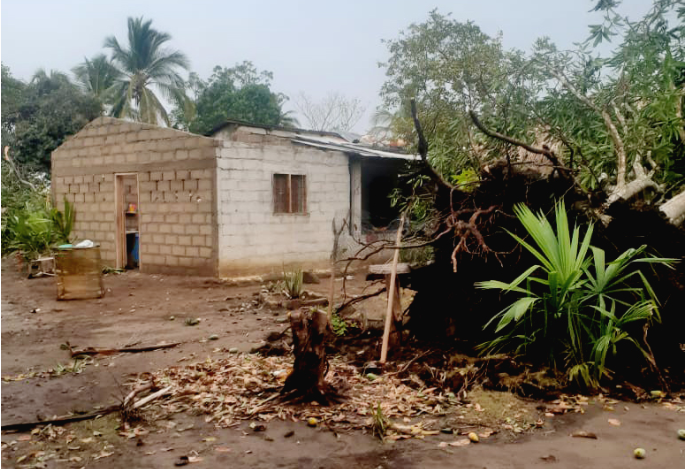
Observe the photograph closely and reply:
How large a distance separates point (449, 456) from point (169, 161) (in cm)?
966

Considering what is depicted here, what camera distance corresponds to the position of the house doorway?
13.0 metres

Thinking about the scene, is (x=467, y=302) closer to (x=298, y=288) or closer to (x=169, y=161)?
(x=298, y=288)

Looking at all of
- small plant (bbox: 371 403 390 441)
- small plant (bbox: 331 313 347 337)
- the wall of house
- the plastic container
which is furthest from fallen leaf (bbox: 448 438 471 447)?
the wall of house

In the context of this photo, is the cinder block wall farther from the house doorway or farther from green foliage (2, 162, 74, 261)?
green foliage (2, 162, 74, 261)

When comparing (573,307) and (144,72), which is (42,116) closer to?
(144,72)

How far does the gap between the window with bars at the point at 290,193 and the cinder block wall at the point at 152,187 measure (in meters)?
1.52

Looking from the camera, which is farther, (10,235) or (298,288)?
(10,235)

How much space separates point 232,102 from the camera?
A: 24719mm

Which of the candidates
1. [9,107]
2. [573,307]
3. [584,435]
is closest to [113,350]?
[573,307]

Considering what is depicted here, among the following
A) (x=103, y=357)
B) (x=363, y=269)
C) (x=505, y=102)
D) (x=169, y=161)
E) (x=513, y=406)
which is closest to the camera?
(x=513, y=406)

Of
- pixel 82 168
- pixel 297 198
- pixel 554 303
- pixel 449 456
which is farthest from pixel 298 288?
pixel 82 168

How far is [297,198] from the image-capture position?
12.5 m

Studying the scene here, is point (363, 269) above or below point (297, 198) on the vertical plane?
below

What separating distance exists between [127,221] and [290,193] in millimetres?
4160
